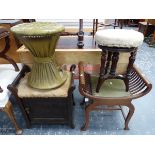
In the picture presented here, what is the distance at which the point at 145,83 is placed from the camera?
131cm

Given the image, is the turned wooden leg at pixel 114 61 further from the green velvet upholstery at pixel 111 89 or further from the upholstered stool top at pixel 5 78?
the upholstered stool top at pixel 5 78

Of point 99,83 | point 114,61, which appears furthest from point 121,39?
point 99,83

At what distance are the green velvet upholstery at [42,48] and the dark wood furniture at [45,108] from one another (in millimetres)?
127

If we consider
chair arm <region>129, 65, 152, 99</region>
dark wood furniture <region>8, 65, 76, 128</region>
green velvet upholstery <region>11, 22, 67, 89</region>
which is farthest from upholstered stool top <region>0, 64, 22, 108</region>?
chair arm <region>129, 65, 152, 99</region>

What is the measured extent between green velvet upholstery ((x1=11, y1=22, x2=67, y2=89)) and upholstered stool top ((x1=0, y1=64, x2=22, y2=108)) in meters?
0.20

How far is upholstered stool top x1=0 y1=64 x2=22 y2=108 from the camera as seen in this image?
1.31 meters

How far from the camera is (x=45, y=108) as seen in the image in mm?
1467

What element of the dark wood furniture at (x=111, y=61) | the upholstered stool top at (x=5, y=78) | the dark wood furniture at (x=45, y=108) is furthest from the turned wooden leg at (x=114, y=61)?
the upholstered stool top at (x=5, y=78)

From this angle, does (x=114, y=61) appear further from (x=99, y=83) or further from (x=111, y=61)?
(x=99, y=83)

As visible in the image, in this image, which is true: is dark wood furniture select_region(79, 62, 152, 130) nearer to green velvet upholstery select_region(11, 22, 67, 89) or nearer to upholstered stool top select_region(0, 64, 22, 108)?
green velvet upholstery select_region(11, 22, 67, 89)

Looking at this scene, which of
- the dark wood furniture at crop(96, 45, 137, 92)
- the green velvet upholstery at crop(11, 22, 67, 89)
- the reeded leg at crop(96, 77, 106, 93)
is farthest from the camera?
the reeded leg at crop(96, 77, 106, 93)

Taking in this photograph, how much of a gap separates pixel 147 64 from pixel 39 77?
6.86 ft

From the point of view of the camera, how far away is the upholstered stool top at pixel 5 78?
4.30 feet
